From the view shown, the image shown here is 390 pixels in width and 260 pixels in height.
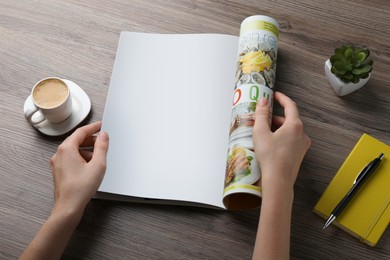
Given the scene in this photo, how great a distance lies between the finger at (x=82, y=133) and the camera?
904 mm

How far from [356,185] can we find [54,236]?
56 cm

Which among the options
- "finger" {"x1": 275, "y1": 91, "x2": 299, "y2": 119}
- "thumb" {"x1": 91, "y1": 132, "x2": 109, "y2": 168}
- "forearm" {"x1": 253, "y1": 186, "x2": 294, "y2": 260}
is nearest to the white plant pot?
"finger" {"x1": 275, "y1": 91, "x2": 299, "y2": 119}

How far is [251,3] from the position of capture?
3.53ft

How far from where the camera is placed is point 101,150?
900mm

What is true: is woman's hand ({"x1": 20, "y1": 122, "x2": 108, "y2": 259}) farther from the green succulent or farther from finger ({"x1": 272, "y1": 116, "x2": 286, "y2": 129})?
the green succulent

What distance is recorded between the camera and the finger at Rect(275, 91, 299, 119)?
0.88m

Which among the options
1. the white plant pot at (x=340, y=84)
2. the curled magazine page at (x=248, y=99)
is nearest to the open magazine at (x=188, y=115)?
the curled magazine page at (x=248, y=99)

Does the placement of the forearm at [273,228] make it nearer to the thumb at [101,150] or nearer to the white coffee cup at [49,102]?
the thumb at [101,150]

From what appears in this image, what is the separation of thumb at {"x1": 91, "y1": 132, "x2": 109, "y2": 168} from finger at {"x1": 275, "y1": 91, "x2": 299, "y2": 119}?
13.5 inches

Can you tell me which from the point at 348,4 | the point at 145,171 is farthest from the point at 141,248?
the point at 348,4

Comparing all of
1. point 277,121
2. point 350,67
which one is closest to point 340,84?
point 350,67

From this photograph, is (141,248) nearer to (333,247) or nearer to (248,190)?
(248,190)

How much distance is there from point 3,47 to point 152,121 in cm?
38

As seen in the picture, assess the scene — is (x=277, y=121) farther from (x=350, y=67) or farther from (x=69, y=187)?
(x=69, y=187)
